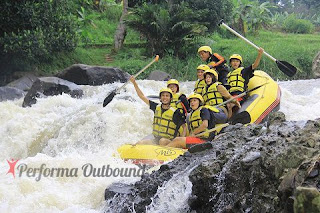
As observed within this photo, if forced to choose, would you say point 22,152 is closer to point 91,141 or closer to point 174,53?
point 91,141

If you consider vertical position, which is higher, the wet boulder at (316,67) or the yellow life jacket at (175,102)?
the yellow life jacket at (175,102)

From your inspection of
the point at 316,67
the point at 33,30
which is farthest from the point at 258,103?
the point at 33,30

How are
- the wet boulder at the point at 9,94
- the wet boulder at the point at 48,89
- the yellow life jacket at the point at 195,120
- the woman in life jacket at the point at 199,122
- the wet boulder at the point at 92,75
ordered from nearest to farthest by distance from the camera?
the woman in life jacket at the point at 199,122 < the yellow life jacket at the point at 195,120 < the wet boulder at the point at 48,89 < the wet boulder at the point at 9,94 < the wet boulder at the point at 92,75

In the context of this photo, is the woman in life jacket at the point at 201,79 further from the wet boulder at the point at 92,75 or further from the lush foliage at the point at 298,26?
the lush foliage at the point at 298,26

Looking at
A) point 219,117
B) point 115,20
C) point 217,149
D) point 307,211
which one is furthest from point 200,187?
point 115,20

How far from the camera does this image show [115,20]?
21.2 m

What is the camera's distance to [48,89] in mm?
10891

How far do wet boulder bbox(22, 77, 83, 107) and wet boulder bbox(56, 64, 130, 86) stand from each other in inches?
51.6

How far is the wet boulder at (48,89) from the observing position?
10.7 m

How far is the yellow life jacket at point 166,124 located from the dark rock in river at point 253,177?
6.00ft

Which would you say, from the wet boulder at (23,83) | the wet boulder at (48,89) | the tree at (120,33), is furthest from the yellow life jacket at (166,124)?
the tree at (120,33)

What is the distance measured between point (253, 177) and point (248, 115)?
347cm

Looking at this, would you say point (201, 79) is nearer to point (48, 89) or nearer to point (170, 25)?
point (48, 89)

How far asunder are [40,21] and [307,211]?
12.4 metres
